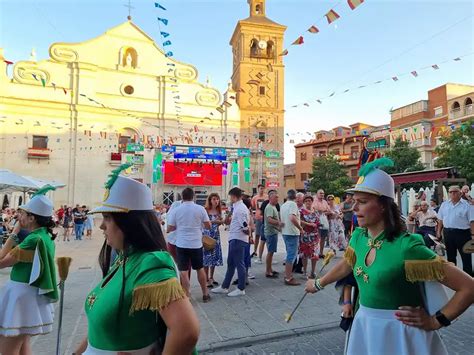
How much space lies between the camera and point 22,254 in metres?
3.08

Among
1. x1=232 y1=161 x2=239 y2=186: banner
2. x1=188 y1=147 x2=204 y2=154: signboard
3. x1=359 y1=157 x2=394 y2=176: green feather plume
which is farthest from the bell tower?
x1=359 y1=157 x2=394 y2=176: green feather plume

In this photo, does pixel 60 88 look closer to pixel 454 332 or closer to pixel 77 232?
pixel 77 232

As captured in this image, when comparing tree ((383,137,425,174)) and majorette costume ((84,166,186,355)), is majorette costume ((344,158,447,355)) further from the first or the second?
tree ((383,137,425,174))

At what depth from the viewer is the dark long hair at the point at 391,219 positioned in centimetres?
210

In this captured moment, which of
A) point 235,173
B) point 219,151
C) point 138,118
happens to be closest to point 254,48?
point 235,173

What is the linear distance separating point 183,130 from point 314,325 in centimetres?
2884

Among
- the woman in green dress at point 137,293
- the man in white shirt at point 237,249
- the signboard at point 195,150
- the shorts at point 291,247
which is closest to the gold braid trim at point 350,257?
the woman in green dress at point 137,293

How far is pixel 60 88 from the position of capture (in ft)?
95.7

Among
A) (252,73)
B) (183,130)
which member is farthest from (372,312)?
(252,73)

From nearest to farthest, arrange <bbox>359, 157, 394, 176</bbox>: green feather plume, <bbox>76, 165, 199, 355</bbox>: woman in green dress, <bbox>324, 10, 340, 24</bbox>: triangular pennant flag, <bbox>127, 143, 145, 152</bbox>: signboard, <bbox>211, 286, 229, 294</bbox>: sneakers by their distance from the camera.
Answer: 1. <bbox>76, 165, 199, 355</bbox>: woman in green dress
2. <bbox>359, 157, 394, 176</bbox>: green feather plume
3. <bbox>211, 286, 229, 294</bbox>: sneakers
4. <bbox>324, 10, 340, 24</bbox>: triangular pennant flag
5. <bbox>127, 143, 145, 152</bbox>: signboard

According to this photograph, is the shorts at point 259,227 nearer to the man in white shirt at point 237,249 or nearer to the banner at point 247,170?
the man in white shirt at point 237,249

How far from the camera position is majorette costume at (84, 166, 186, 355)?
1444 millimetres

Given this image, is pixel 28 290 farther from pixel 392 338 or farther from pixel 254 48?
pixel 254 48

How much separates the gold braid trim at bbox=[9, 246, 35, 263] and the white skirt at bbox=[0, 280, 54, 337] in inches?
7.9
